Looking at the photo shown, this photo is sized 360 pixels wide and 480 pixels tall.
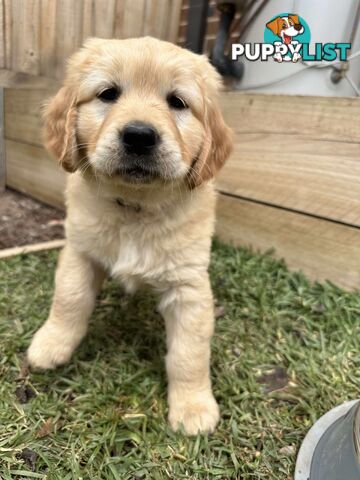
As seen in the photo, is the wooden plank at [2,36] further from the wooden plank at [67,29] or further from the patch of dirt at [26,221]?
the patch of dirt at [26,221]

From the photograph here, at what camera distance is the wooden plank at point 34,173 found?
10.6 ft

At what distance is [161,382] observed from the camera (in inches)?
64.5

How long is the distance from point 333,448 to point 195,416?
17.8 inches

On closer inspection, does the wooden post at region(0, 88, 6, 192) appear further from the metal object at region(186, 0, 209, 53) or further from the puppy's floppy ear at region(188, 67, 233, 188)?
the puppy's floppy ear at region(188, 67, 233, 188)

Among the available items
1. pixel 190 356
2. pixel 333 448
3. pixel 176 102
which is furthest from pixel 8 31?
pixel 333 448

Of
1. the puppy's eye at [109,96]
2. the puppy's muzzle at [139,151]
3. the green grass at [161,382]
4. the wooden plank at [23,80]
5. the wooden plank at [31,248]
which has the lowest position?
the wooden plank at [31,248]

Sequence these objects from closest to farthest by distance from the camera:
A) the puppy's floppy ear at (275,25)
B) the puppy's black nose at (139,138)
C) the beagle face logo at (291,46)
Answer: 1. the puppy's black nose at (139,138)
2. the beagle face logo at (291,46)
3. the puppy's floppy ear at (275,25)

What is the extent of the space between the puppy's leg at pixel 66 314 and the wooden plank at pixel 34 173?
1.69 metres


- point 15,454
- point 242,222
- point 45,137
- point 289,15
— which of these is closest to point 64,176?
point 242,222

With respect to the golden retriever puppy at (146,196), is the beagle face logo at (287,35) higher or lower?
higher

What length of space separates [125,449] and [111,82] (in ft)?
3.93

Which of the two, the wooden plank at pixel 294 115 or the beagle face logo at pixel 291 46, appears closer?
the wooden plank at pixel 294 115

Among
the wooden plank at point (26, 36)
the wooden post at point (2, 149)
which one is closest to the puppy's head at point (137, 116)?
the wooden plank at point (26, 36)

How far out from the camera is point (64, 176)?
10.3 feet
